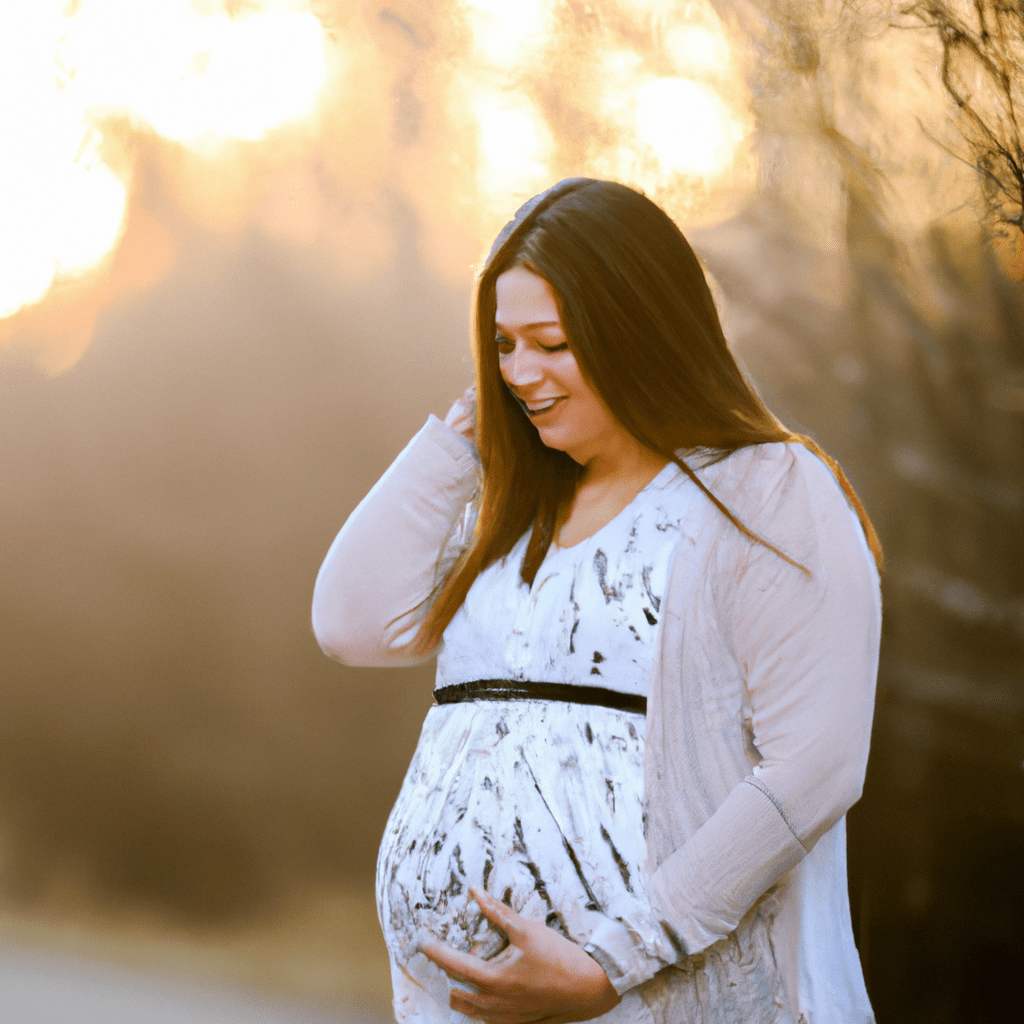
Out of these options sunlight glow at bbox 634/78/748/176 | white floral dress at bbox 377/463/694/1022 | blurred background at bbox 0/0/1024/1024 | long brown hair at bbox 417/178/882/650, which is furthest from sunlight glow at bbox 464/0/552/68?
white floral dress at bbox 377/463/694/1022

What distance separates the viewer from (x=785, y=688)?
785 millimetres

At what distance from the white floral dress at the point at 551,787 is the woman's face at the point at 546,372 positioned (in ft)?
0.26

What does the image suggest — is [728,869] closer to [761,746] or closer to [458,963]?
[761,746]

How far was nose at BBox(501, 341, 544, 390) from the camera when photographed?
910 mm

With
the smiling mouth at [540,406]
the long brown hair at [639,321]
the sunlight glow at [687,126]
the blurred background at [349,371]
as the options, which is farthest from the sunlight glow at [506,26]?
the smiling mouth at [540,406]

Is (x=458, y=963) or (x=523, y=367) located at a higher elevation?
(x=523, y=367)

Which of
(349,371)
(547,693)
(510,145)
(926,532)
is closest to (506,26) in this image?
(510,145)

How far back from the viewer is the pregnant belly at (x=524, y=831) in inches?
31.1

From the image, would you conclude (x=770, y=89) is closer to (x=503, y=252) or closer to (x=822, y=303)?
(x=822, y=303)

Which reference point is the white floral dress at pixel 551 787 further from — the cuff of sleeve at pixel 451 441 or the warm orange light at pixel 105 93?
the warm orange light at pixel 105 93

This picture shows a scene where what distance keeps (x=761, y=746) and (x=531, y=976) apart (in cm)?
23

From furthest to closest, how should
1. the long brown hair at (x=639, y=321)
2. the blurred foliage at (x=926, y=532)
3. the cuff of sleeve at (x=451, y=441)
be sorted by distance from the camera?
1. the blurred foliage at (x=926, y=532)
2. the cuff of sleeve at (x=451, y=441)
3. the long brown hair at (x=639, y=321)

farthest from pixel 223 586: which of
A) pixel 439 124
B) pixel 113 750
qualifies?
pixel 439 124

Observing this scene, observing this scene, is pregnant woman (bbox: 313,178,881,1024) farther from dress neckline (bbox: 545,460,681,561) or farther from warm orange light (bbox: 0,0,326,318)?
warm orange light (bbox: 0,0,326,318)
